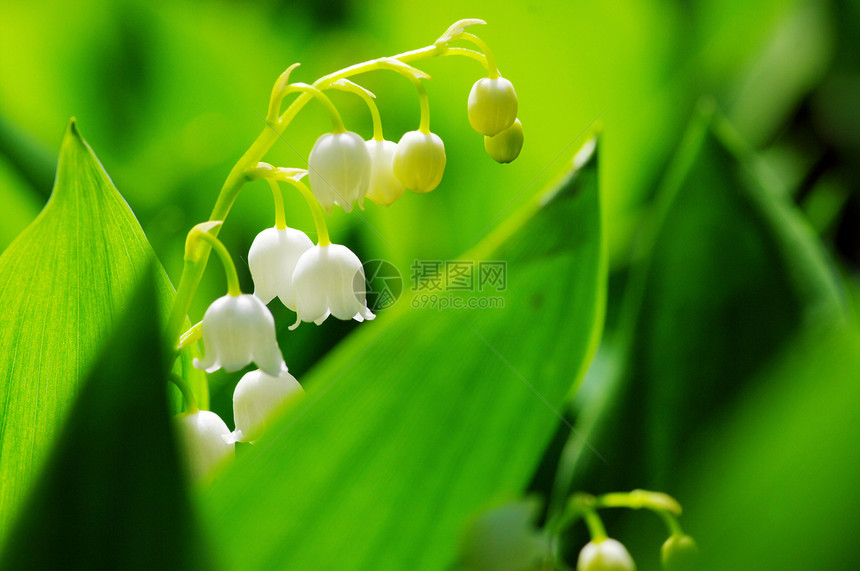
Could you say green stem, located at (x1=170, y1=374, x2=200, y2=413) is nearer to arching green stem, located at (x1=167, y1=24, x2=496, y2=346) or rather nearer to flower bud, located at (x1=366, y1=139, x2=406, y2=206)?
arching green stem, located at (x1=167, y1=24, x2=496, y2=346)

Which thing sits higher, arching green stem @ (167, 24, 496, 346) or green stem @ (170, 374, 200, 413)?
arching green stem @ (167, 24, 496, 346)

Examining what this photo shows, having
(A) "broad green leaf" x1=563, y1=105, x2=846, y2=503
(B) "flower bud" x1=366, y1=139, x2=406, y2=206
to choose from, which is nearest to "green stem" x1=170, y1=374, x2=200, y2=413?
(B) "flower bud" x1=366, y1=139, x2=406, y2=206

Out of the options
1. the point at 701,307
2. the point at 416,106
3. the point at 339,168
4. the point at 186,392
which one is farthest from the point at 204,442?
the point at 416,106

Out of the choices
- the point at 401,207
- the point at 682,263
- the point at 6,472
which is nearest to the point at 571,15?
the point at 401,207

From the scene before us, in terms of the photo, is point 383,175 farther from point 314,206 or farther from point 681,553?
point 681,553

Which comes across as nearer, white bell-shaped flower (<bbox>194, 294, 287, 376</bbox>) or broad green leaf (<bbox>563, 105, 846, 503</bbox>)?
white bell-shaped flower (<bbox>194, 294, 287, 376</bbox>)

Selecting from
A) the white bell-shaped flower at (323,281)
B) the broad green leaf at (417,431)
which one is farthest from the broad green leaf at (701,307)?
the white bell-shaped flower at (323,281)
